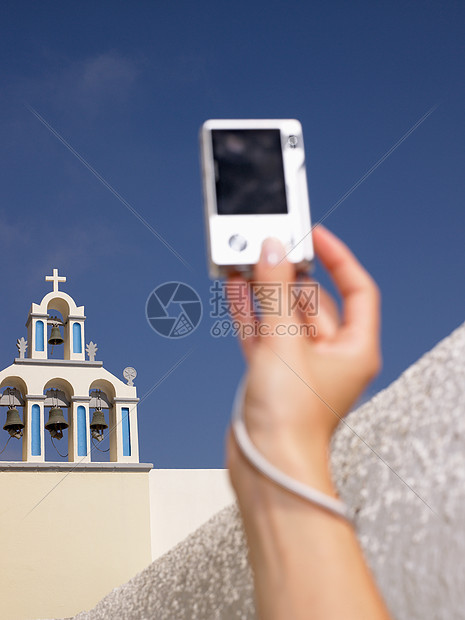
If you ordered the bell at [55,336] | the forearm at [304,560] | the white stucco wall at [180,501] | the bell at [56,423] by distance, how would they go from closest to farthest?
1. the forearm at [304,560]
2. the bell at [56,423]
3. the white stucco wall at [180,501]
4. the bell at [55,336]

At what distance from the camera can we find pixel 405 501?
0.74 m

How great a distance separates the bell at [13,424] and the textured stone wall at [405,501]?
579 cm

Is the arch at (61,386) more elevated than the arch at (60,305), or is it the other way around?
the arch at (60,305)

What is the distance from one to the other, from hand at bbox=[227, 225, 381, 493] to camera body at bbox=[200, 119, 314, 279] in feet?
0.26

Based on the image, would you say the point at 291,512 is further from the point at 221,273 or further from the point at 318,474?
the point at 221,273

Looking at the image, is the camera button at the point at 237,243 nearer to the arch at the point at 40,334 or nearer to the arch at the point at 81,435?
the arch at the point at 81,435

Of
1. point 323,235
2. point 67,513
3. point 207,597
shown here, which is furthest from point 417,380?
point 67,513

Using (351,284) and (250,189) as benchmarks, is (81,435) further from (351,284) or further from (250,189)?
(351,284)

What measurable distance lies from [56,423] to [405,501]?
627cm

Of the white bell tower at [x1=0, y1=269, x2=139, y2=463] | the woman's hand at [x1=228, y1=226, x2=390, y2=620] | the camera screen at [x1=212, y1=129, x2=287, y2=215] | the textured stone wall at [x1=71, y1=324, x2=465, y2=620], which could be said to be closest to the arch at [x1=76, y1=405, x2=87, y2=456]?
the white bell tower at [x1=0, y1=269, x2=139, y2=463]

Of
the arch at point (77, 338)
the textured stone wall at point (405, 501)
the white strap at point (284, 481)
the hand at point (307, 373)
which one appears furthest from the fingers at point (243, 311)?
the arch at point (77, 338)

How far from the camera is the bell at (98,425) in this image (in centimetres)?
678

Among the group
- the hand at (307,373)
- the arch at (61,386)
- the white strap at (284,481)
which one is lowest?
the white strap at (284,481)

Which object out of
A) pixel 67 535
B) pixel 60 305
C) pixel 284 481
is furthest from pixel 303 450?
pixel 60 305
